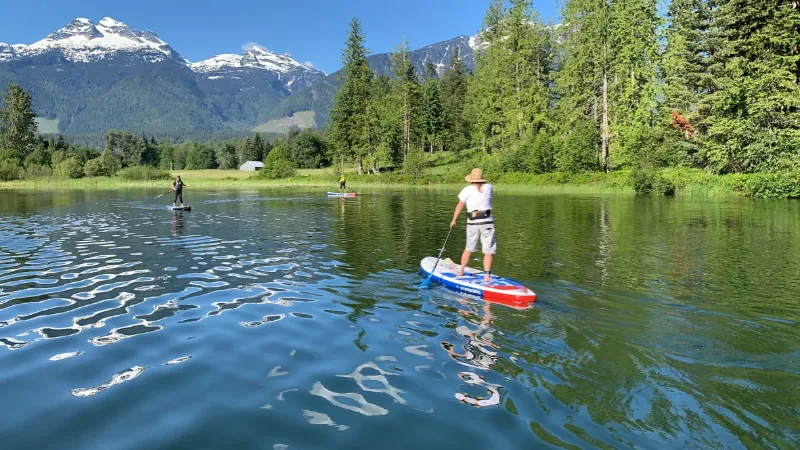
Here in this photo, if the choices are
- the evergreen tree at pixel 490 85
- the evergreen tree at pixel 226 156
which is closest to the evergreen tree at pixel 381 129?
the evergreen tree at pixel 490 85

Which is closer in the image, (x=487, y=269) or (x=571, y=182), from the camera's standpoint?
(x=487, y=269)

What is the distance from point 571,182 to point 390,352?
185ft

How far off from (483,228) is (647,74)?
187ft

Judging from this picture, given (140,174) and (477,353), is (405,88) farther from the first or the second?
(477,353)

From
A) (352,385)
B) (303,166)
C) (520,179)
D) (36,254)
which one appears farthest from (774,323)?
(303,166)

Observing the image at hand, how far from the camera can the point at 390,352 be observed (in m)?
7.92

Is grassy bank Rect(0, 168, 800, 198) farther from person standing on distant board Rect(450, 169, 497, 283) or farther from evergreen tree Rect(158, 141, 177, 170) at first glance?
evergreen tree Rect(158, 141, 177, 170)

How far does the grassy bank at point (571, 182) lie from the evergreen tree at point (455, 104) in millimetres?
16804

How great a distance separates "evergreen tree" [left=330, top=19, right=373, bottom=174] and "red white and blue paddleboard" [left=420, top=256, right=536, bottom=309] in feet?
255

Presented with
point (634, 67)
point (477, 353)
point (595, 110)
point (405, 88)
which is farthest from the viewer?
point (405, 88)

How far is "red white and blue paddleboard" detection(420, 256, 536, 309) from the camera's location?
10766mm

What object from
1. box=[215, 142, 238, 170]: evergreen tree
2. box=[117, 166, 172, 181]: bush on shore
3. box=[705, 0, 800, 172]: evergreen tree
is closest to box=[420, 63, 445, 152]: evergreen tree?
box=[117, 166, 172, 181]: bush on shore

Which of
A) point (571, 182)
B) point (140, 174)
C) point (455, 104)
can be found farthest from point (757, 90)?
point (140, 174)

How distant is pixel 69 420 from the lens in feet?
18.7
